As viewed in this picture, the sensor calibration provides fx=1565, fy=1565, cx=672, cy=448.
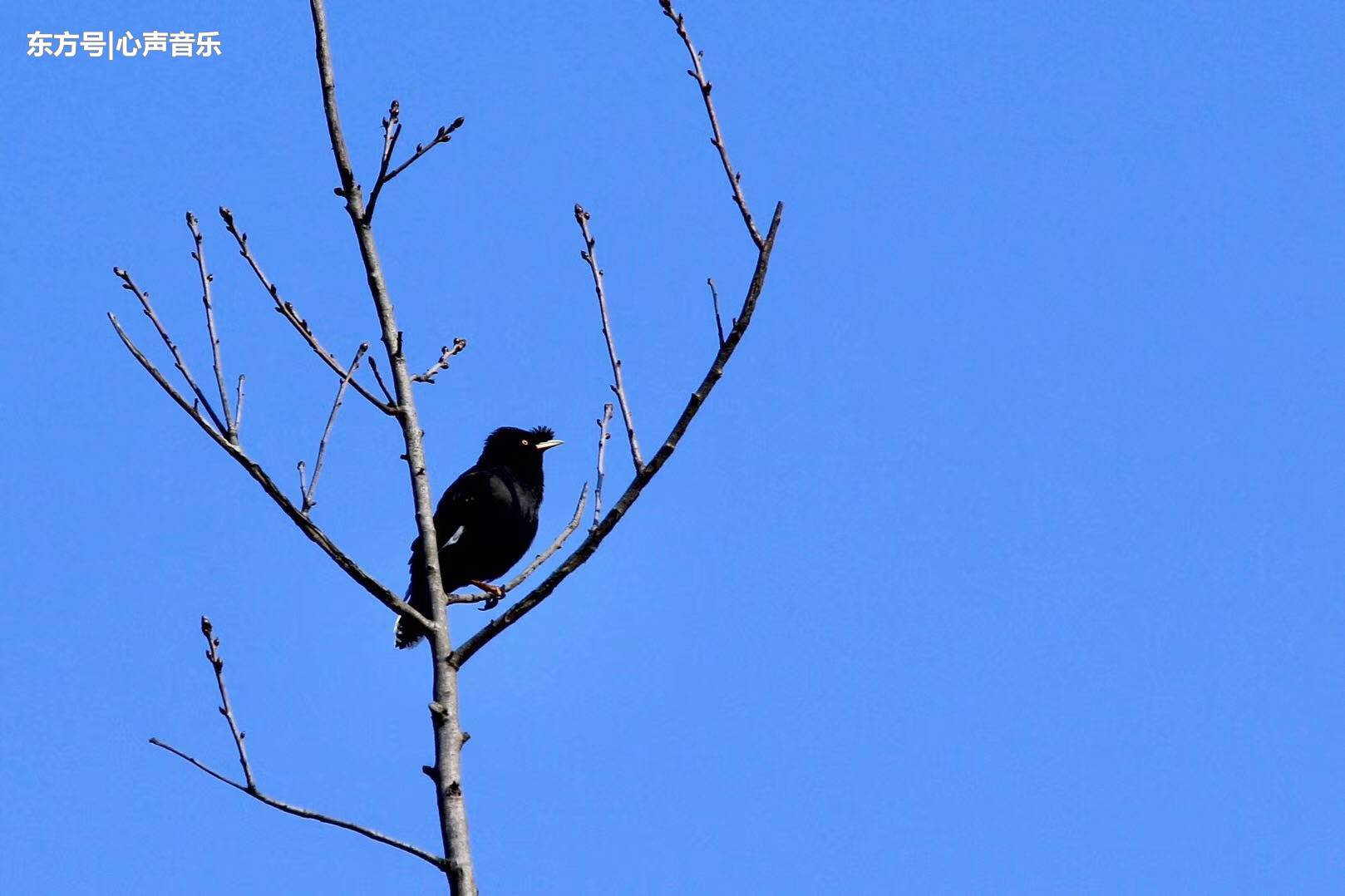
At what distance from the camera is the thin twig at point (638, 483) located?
14.4 feet

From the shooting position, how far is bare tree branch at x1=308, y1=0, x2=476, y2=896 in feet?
13.7

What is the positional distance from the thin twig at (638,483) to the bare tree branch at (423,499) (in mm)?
124

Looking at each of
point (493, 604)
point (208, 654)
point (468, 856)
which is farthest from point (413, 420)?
point (493, 604)

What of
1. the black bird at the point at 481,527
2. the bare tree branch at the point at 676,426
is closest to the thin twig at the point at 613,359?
the bare tree branch at the point at 676,426

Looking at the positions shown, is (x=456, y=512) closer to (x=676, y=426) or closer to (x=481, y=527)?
(x=481, y=527)

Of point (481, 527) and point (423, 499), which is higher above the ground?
point (481, 527)

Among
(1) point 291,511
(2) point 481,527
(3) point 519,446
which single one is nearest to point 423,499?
(1) point 291,511

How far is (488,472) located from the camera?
34.7 ft

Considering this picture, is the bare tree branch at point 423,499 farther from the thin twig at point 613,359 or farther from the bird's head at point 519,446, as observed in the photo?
the bird's head at point 519,446

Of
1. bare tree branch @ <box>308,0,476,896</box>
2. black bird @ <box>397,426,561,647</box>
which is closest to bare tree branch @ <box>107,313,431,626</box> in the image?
bare tree branch @ <box>308,0,476,896</box>

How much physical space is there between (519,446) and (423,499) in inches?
258

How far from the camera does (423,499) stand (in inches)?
182

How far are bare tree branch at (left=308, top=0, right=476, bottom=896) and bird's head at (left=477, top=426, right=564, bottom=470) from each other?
616cm

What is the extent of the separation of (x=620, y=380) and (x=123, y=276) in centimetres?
159
